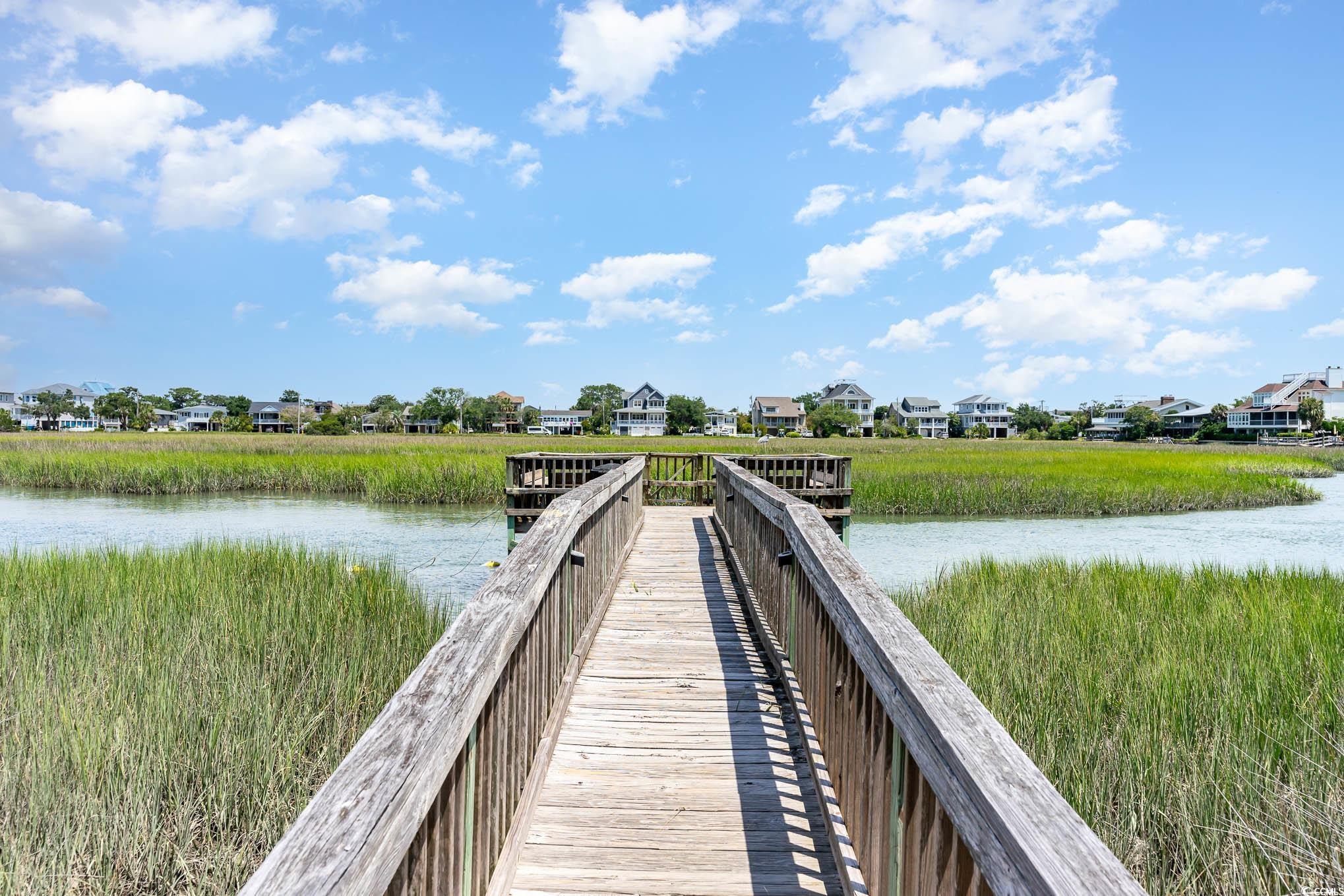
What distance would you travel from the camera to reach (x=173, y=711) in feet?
13.9

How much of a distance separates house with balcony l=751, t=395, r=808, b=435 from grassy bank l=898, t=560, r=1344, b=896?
97841 mm

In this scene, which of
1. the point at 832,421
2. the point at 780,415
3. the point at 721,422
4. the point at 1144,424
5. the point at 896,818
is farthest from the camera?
the point at 721,422

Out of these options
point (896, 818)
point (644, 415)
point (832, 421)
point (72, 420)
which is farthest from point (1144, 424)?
point (72, 420)

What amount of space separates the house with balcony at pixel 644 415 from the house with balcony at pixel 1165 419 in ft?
224

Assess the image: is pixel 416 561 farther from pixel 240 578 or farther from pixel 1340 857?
pixel 1340 857

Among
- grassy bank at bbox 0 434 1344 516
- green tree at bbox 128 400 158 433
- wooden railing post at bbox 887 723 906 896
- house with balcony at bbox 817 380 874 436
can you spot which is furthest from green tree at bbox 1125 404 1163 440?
green tree at bbox 128 400 158 433

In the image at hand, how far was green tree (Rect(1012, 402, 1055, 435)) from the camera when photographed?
405 ft

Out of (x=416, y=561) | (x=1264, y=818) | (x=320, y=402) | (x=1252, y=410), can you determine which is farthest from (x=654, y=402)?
(x=1264, y=818)

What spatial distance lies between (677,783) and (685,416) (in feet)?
338

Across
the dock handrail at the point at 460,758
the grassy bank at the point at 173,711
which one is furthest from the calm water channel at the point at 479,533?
the dock handrail at the point at 460,758

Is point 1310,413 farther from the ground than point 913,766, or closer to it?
farther from the ground

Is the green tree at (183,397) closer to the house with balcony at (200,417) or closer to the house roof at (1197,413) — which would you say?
the house with balcony at (200,417)

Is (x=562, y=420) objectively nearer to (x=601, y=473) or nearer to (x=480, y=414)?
(x=480, y=414)

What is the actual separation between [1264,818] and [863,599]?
2890 millimetres
